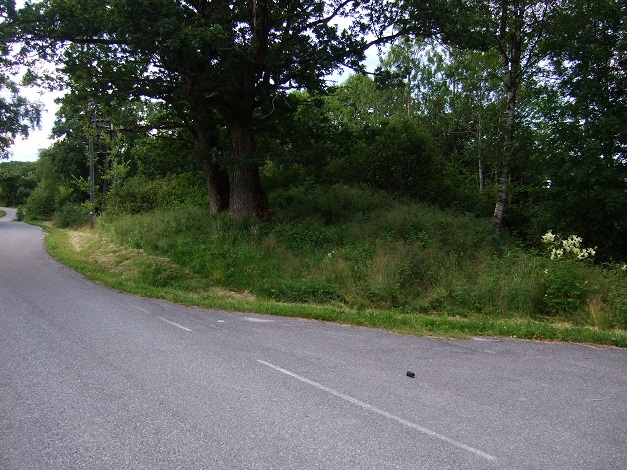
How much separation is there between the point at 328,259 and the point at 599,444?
28.9ft

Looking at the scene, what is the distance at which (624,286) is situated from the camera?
378 inches

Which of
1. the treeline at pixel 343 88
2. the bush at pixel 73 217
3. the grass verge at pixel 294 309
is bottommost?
the grass verge at pixel 294 309

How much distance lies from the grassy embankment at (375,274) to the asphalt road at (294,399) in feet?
5.08

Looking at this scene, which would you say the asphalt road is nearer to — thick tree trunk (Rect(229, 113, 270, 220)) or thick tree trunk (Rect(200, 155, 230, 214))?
thick tree trunk (Rect(229, 113, 270, 220))

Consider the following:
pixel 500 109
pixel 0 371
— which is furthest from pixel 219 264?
pixel 500 109

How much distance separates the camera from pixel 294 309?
9078 mm

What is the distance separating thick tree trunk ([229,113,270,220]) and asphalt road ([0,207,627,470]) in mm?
9277

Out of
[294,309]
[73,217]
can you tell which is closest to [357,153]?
[294,309]

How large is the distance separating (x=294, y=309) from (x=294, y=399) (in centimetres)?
461

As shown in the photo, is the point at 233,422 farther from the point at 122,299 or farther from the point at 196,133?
the point at 196,133

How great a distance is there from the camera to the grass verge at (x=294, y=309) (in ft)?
25.0

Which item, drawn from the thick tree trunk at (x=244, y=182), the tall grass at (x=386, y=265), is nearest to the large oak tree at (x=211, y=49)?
the thick tree trunk at (x=244, y=182)

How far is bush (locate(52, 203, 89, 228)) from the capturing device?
1316 inches

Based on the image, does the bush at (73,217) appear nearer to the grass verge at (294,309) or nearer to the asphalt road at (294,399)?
the grass verge at (294,309)
